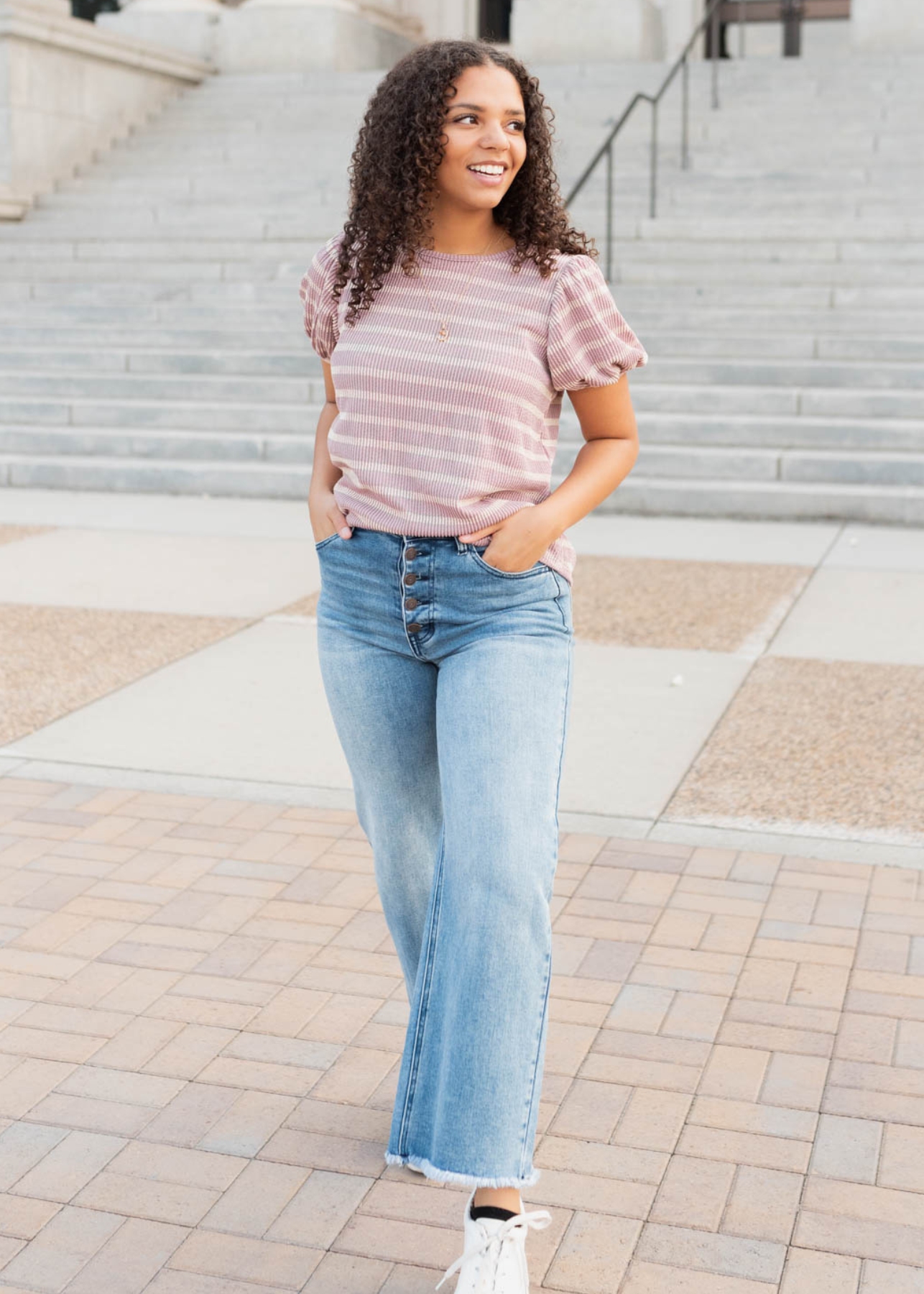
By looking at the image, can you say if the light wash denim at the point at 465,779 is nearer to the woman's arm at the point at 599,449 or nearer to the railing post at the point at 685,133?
the woman's arm at the point at 599,449

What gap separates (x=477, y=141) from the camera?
2.65 m

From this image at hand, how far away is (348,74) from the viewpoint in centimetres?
1912

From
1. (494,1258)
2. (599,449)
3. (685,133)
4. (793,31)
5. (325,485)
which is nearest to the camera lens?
(494,1258)

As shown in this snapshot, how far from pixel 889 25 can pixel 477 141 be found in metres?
17.5

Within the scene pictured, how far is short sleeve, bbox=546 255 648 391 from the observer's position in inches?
104

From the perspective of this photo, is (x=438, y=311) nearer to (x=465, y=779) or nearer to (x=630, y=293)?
(x=465, y=779)

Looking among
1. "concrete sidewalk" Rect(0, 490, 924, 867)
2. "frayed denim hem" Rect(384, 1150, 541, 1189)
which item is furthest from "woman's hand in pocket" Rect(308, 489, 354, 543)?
"concrete sidewalk" Rect(0, 490, 924, 867)

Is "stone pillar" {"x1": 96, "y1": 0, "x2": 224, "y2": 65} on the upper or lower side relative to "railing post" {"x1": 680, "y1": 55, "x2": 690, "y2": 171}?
upper

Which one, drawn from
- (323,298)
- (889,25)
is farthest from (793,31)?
(323,298)

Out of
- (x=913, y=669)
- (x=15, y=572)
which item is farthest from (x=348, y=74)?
(x=913, y=669)

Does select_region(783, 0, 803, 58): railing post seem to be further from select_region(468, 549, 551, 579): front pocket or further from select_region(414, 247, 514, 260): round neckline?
select_region(468, 549, 551, 579): front pocket

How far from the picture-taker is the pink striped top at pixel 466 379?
2625 mm

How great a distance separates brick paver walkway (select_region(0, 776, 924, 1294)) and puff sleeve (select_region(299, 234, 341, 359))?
4.75 ft

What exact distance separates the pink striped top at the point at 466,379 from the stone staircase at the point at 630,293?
735 cm
